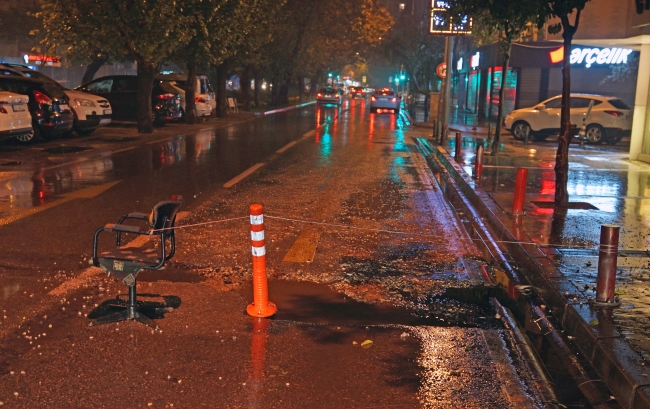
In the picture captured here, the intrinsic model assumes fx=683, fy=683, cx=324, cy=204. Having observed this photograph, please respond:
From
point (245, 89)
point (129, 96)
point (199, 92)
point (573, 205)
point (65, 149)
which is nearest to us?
point (573, 205)

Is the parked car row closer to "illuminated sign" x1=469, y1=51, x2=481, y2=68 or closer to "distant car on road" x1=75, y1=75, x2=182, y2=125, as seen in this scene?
"distant car on road" x1=75, y1=75, x2=182, y2=125

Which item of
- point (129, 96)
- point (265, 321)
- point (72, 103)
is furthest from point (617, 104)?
point (265, 321)

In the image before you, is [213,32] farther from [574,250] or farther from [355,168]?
[574,250]

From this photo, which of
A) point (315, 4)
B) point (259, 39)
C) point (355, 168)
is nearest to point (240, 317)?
point (355, 168)

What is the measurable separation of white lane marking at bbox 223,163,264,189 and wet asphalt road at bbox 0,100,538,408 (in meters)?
0.39

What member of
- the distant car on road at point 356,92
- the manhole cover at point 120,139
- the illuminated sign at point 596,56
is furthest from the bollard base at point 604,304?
the distant car on road at point 356,92

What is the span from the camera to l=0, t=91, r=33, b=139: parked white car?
15.0 meters

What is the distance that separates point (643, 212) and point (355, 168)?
6.95 meters

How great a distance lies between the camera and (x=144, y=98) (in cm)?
→ 2375

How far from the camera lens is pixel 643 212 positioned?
1067 centimetres

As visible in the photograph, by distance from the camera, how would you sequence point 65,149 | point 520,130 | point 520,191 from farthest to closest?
1. point 520,130
2. point 65,149
3. point 520,191

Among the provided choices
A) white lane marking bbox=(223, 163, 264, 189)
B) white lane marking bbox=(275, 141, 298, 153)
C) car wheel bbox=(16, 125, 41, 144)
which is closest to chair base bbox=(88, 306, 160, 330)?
white lane marking bbox=(223, 163, 264, 189)

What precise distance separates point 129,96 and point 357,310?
22708mm

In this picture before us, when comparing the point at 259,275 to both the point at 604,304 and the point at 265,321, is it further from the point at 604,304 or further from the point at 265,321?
the point at 604,304
